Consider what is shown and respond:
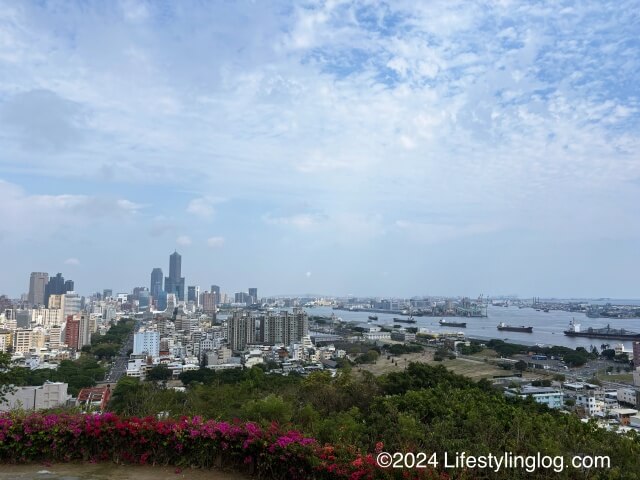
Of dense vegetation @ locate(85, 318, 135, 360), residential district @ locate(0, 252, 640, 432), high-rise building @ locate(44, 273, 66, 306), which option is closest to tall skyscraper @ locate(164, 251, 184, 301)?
high-rise building @ locate(44, 273, 66, 306)

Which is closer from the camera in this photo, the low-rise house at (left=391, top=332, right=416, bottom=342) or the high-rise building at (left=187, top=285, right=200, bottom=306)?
the low-rise house at (left=391, top=332, right=416, bottom=342)

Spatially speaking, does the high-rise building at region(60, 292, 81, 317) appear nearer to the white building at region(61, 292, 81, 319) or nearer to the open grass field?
the white building at region(61, 292, 81, 319)

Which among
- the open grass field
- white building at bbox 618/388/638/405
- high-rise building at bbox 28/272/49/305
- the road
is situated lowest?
the road

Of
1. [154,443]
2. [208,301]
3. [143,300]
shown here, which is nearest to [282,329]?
[154,443]

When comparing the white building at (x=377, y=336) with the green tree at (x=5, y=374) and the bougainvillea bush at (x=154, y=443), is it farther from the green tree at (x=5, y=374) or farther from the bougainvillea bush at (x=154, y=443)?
the bougainvillea bush at (x=154, y=443)

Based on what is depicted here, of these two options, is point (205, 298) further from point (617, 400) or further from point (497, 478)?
point (497, 478)

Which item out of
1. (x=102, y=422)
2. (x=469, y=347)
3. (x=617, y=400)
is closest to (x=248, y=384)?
(x=102, y=422)
